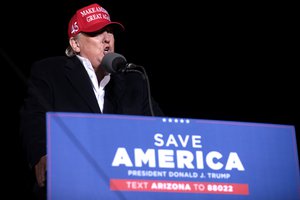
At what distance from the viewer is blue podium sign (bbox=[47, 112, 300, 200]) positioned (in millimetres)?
1618

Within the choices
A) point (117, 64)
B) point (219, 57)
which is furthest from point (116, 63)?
point (219, 57)

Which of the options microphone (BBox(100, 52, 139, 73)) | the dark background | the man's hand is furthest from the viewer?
the dark background

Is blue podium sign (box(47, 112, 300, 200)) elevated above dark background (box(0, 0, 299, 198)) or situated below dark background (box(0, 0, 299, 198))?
below

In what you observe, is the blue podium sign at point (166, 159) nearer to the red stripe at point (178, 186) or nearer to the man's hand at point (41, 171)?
the red stripe at point (178, 186)

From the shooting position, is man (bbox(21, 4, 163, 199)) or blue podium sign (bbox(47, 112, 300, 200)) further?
man (bbox(21, 4, 163, 199))

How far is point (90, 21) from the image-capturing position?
2.68 meters

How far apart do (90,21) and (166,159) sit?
1096 mm

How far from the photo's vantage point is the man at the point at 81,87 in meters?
2.16

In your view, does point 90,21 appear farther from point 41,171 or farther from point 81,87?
A: point 41,171

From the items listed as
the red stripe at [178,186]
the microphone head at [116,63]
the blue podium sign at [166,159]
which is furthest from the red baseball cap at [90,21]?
the red stripe at [178,186]

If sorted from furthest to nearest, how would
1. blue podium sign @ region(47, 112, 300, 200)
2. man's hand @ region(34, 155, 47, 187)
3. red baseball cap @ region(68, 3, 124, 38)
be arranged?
red baseball cap @ region(68, 3, 124, 38) → man's hand @ region(34, 155, 47, 187) → blue podium sign @ region(47, 112, 300, 200)

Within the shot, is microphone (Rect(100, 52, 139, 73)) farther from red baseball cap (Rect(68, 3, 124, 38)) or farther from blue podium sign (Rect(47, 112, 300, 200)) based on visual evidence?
red baseball cap (Rect(68, 3, 124, 38))

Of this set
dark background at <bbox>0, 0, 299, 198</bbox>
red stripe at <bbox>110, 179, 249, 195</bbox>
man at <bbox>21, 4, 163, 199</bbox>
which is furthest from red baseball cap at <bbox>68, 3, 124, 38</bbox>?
red stripe at <bbox>110, 179, 249, 195</bbox>

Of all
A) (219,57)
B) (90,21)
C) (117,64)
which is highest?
(219,57)
